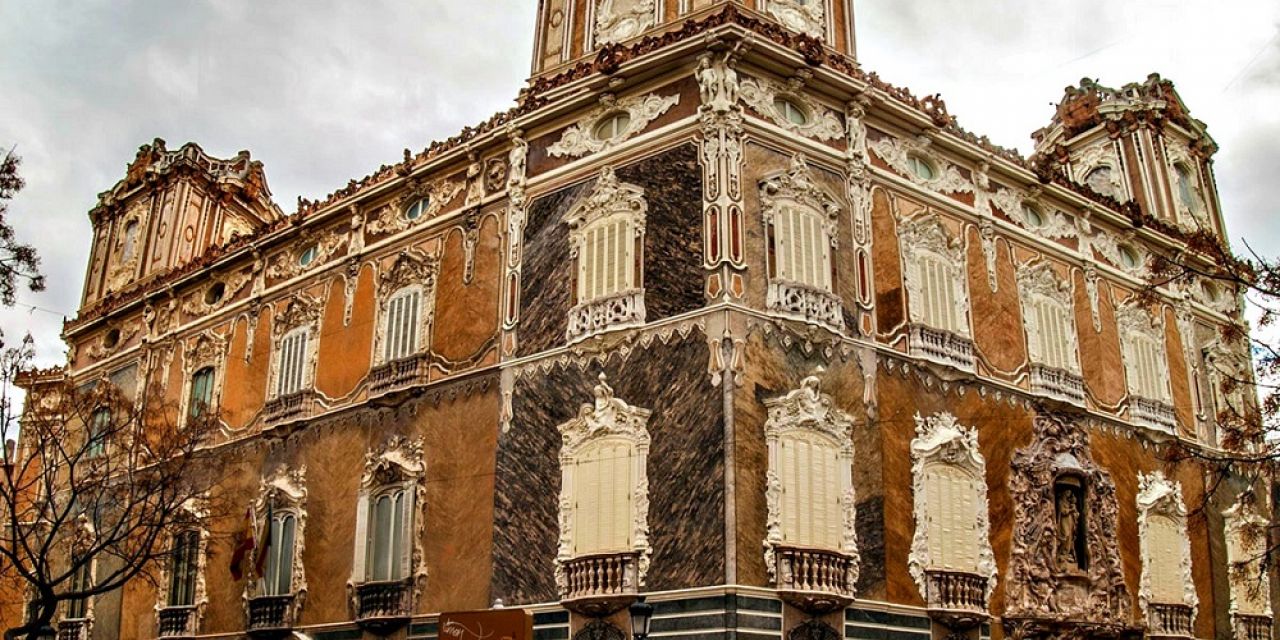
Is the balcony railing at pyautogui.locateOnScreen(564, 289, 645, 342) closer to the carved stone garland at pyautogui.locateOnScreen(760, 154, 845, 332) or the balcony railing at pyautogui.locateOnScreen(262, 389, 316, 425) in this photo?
the carved stone garland at pyautogui.locateOnScreen(760, 154, 845, 332)

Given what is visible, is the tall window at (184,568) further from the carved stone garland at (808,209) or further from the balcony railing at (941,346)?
the balcony railing at (941,346)

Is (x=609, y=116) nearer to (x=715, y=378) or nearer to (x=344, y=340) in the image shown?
(x=715, y=378)

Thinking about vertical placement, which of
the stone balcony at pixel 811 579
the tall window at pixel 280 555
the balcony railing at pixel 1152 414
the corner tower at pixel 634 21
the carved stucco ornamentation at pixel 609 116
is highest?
the corner tower at pixel 634 21

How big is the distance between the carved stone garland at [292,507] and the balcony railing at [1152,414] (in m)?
18.8

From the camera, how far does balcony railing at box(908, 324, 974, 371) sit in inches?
954

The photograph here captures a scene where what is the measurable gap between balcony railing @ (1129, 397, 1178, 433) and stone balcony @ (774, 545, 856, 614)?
11.6 metres

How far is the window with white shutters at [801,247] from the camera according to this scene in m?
22.5

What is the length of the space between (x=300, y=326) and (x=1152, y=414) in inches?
799

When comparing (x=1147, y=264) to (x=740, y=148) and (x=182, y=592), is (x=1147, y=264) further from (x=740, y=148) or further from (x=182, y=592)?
(x=182, y=592)

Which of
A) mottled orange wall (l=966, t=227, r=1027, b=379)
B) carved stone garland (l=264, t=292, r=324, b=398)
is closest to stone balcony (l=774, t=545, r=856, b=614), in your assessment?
mottled orange wall (l=966, t=227, r=1027, b=379)

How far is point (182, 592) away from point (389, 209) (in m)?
10.7

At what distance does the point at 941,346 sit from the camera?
81.0ft

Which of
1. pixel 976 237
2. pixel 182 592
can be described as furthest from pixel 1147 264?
pixel 182 592

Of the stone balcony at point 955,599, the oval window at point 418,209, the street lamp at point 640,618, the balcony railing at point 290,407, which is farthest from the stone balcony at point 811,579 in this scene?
the balcony railing at point 290,407
